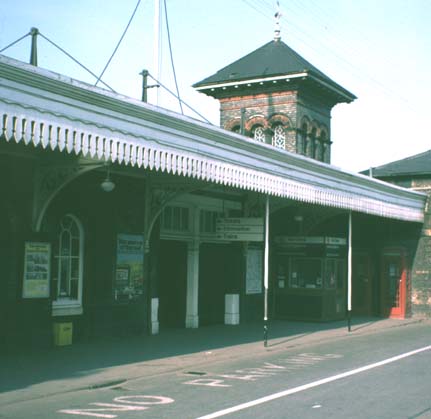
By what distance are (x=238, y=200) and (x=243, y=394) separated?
1133 centimetres

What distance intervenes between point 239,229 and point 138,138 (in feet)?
23.7

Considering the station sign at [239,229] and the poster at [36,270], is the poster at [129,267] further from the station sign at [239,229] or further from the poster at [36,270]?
the station sign at [239,229]

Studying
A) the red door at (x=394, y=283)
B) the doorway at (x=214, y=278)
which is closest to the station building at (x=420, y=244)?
the red door at (x=394, y=283)

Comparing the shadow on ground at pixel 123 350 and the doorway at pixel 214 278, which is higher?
the doorway at pixel 214 278

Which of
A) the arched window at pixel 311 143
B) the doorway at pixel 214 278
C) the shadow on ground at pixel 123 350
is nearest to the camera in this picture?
the shadow on ground at pixel 123 350

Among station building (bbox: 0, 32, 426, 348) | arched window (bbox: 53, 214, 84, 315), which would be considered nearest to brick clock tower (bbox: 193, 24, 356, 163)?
station building (bbox: 0, 32, 426, 348)

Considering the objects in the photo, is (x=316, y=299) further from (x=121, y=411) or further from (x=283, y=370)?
(x=121, y=411)

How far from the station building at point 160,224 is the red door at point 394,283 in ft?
0.12

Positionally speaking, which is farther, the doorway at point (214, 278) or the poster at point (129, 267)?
the doorway at point (214, 278)

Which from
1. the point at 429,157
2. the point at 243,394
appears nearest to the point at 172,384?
the point at 243,394

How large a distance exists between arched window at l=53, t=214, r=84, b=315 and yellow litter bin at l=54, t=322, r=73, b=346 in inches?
12.6

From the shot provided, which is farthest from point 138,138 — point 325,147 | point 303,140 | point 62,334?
point 325,147

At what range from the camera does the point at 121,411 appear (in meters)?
8.40

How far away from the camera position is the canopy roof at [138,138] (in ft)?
31.3
